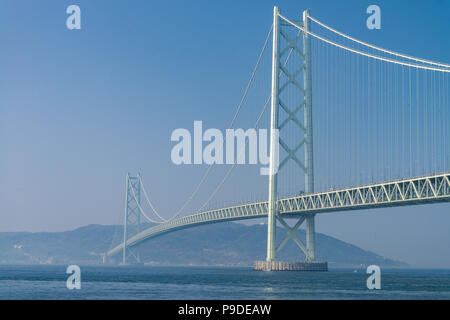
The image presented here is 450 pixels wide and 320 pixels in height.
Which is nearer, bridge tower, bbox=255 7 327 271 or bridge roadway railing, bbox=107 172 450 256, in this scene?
bridge roadway railing, bbox=107 172 450 256

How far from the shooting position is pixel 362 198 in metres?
54.4

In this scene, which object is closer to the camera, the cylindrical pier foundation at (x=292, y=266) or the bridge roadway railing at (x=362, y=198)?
the bridge roadway railing at (x=362, y=198)

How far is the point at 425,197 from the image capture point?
47062 mm

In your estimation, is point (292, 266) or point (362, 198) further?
point (292, 266)

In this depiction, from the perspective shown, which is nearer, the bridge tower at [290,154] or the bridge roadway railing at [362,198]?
the bridge roadway railing at [362,198]

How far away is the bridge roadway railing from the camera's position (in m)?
46.8

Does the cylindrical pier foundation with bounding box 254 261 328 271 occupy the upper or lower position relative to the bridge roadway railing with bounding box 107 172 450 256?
lower

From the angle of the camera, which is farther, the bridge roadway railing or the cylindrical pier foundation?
the cylindrical pier foundation

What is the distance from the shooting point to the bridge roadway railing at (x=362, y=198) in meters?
Result: 46.8

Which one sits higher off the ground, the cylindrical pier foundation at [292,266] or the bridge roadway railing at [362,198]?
the bridge roadway railing at [362,198]

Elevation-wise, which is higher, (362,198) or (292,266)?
(362,198)
